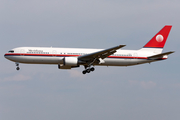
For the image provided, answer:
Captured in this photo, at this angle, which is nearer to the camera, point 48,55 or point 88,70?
point 48,55

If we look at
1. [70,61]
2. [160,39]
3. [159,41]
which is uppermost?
[160,39]

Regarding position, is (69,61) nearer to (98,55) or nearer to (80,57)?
(80,57)

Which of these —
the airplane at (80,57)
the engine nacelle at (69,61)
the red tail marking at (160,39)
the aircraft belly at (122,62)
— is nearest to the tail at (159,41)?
the red tail marking at (160,39)

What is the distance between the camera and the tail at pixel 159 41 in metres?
53.6

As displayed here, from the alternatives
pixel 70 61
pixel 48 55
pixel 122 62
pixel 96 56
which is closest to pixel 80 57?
pixel 70 61

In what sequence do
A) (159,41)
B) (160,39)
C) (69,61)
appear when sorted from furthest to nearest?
(160,39) < (159,41) < (69,61)

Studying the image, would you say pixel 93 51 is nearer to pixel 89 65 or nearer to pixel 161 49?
pixel 89 65

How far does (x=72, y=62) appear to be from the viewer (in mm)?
46156

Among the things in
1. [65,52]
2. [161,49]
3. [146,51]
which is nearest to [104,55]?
[65,52]

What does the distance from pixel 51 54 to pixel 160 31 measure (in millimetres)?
20937

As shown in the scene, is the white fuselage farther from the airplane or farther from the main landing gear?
the main landing gear

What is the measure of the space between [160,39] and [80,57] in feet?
53.9

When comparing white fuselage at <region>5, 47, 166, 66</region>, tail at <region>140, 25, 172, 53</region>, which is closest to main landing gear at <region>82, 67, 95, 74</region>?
white fuselage at <region>5, 47, 166, 66</region>

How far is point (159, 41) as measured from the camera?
54375 millimetres
